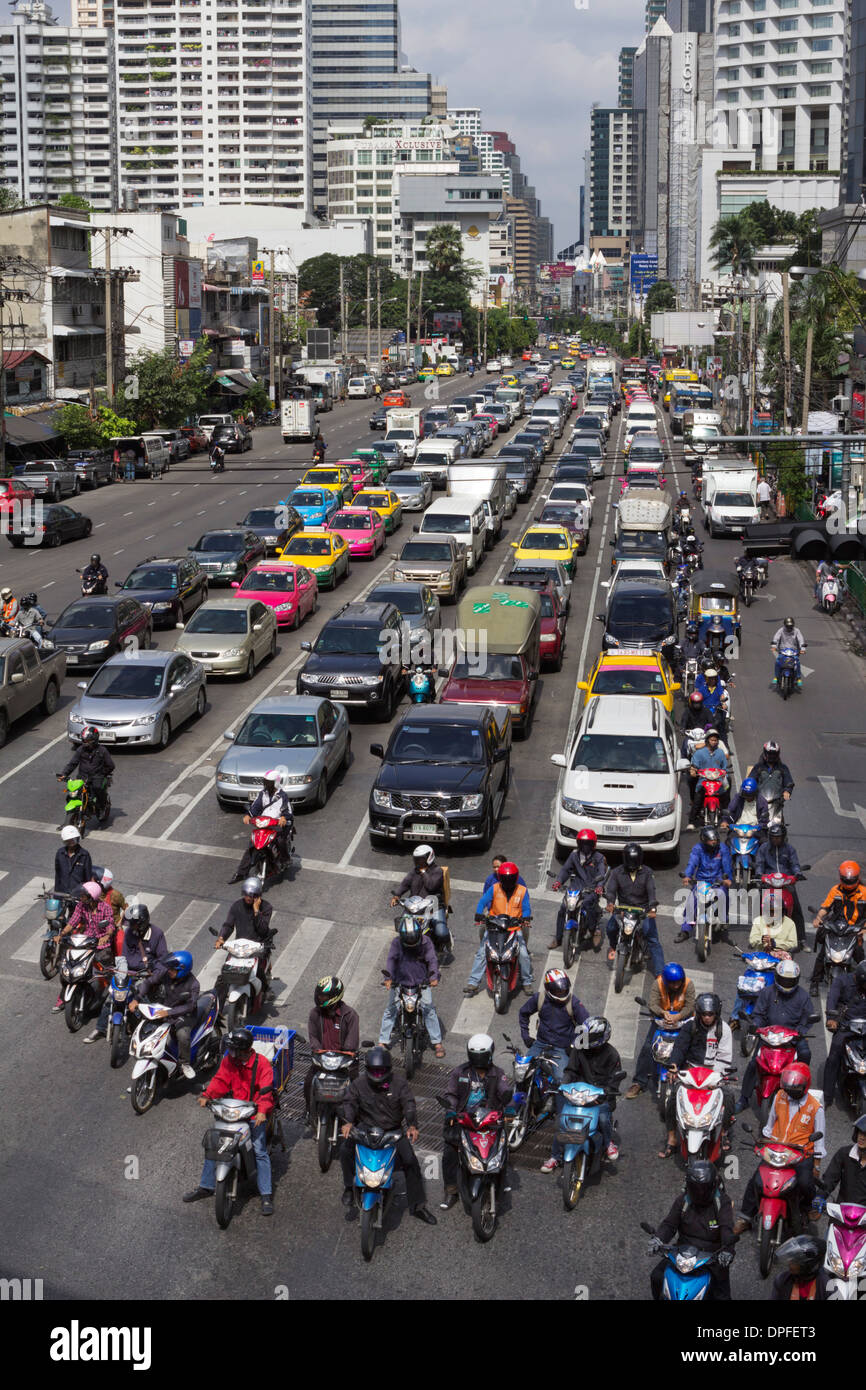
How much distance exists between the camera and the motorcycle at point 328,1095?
1223 cm

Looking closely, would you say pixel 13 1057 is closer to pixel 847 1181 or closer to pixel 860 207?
pixel 847 1181

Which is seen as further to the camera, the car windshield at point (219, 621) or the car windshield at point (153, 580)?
the car windshield at point (153, 580)

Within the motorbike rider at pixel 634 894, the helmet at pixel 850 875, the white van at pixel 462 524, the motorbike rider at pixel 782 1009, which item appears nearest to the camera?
the motorbike rider at pixel 782 1009

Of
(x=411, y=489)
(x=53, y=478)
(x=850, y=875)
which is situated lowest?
(x=850, y=875)

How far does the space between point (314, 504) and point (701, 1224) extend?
1599 inches

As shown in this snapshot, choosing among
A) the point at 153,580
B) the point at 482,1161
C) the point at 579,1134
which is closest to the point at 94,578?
the point at 153,580

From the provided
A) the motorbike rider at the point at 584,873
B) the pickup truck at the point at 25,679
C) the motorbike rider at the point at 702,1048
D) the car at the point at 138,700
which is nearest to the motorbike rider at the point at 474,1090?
the motorbike rider at the point at 702,1048

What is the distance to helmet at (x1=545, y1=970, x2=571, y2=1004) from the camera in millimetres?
12773

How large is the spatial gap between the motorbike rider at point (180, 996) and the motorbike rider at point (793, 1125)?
496 cm

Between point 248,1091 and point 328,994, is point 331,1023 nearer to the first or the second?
point 328,994

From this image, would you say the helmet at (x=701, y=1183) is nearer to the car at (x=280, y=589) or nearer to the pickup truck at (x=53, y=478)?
the car at (x=280, y=589)

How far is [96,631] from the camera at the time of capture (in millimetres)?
30719

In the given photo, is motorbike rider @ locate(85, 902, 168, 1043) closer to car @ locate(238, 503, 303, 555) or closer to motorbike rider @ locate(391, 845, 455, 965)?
motorbike rider @ locate(391, 845, 455, 965)

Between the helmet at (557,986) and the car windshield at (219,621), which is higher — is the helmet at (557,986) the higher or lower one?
the lower one
